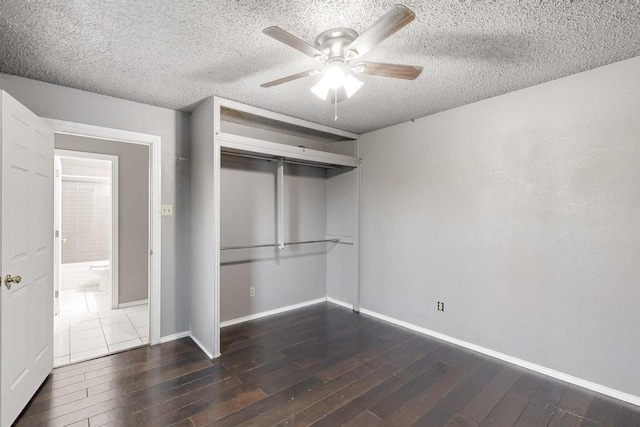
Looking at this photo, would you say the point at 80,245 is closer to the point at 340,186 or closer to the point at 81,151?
the point at 81,151

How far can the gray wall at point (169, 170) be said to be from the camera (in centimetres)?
288

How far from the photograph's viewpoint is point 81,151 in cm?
403

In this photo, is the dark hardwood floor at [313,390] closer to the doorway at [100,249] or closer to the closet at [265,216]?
the closet at [265,216]

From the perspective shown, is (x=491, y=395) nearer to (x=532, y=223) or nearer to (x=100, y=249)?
(x=532, y=223)

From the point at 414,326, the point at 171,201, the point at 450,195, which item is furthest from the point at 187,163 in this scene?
the point at 414,326

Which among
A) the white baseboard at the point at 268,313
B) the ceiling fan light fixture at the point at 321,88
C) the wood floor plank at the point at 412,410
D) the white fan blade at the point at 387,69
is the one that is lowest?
the wood floor plank at the point at 412,410

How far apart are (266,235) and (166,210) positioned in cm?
124

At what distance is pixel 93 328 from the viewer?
3.60 meters

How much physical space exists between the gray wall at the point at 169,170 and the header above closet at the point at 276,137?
512 millimetres

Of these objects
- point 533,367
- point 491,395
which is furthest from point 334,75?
point 533,367

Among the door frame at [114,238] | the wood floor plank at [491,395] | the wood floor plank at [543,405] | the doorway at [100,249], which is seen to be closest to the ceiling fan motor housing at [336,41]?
the wood floor plank at [491,395]

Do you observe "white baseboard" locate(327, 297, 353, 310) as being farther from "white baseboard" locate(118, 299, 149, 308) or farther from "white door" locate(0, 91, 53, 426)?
"white door" locate(0, 91, 53, 426)

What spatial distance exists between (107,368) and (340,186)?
329cm

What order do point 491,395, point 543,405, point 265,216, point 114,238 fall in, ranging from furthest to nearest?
point 114,238 < point 265,216 < point 491,395 < point 543,405
